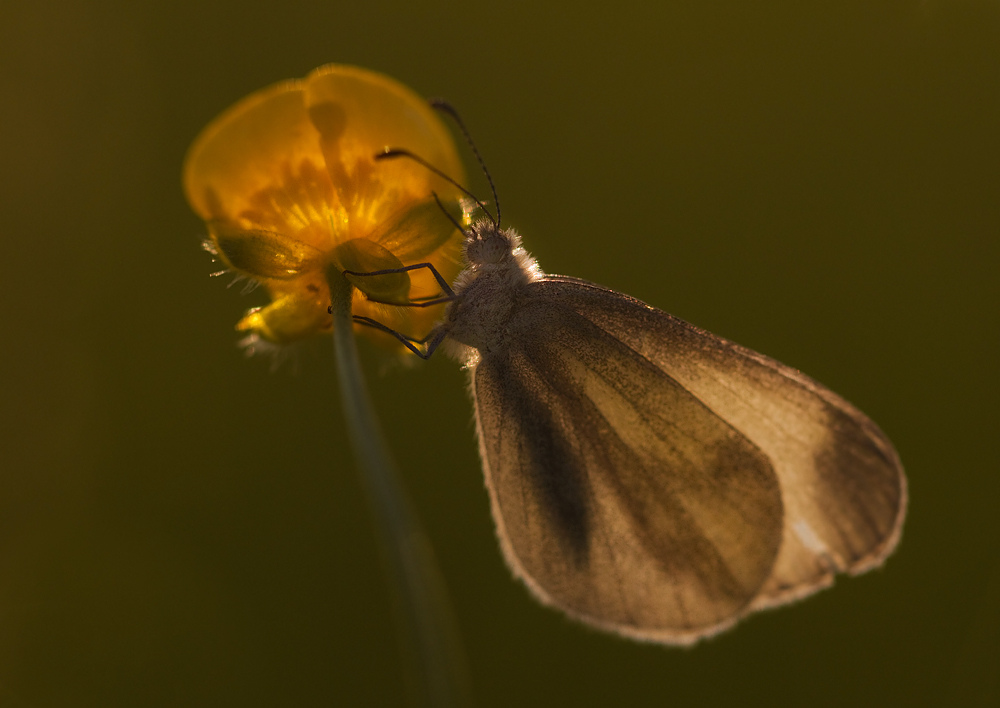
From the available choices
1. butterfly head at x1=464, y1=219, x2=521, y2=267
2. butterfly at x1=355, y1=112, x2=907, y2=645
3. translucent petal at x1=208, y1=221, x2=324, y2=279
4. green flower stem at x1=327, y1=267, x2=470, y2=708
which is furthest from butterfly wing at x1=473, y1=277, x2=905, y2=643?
green flower stem at x1=327, y1=267, x2=470, y2=708

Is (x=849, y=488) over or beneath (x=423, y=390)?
beneath

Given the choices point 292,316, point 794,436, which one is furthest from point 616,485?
point 292,316

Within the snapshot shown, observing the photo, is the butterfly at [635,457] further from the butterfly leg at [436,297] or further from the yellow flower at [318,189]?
the yellow flower at [318,189]

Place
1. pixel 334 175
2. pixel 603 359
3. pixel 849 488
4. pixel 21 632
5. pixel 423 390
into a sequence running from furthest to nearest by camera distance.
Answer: pixel 423 390
pixel 21 632
pixel 603 359
pixel 849 488
pixel 334 175

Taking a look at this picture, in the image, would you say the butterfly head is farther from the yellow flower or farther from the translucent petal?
the translucent petal

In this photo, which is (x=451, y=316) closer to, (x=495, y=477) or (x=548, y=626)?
(x=495, y=477)

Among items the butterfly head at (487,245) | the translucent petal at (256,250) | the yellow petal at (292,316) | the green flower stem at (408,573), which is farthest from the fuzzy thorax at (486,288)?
the green flower stem at (408,573)

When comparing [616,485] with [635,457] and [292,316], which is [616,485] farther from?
[292,316]

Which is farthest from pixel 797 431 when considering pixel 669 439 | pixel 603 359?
pixel 603 359
